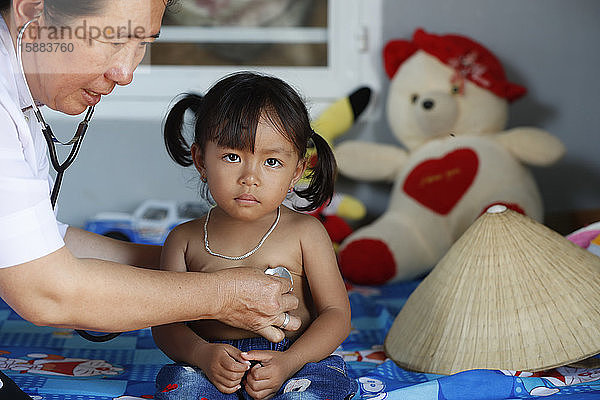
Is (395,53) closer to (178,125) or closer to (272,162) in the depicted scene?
(178,125)

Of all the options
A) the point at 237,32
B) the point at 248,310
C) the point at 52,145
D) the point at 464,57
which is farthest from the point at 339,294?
the point at 237,32

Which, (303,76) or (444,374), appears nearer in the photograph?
(444,374)

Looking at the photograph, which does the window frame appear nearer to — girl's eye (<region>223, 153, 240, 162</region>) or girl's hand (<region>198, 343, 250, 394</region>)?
girl's eye (<region>223, 153, 240, 162</region>)

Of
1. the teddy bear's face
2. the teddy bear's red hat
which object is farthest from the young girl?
the teddy bear's red hat

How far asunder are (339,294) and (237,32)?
1.71 m

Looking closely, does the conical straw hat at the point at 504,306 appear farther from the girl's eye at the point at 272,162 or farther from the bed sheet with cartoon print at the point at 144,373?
the girl's eye at the point at 272,162

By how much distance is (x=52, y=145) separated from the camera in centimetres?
114

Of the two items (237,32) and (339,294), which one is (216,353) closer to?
(339,294)

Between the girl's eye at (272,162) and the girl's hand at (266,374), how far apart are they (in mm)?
301

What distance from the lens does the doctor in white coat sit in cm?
89

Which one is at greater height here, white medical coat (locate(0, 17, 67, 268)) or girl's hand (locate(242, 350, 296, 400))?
white medical coat (locate(0, 17, 67, 268))

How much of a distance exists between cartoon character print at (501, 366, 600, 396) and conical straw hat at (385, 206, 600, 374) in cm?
2

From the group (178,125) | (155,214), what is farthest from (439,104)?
(178,125)
